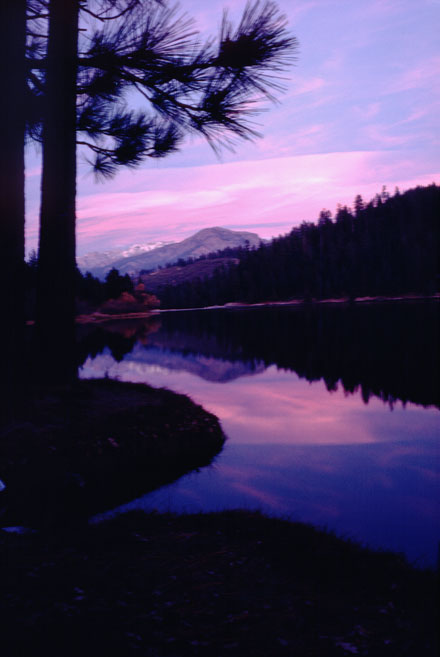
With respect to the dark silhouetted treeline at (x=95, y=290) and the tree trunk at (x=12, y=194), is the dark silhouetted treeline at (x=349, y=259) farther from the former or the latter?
the tree trunk at (x=12, y=194)

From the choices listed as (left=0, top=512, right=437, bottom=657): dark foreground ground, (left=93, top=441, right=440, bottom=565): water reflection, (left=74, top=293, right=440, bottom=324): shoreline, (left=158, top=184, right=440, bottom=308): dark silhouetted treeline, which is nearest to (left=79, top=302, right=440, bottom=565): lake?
(left=93, top=441, right=440, bottom=565): water reflection

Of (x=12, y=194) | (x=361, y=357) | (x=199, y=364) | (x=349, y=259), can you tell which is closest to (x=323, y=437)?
(x=12, y=194)

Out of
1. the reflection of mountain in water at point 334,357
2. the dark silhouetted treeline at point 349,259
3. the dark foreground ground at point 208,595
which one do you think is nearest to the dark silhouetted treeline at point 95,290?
the reflection of mountain in water at point 334,357

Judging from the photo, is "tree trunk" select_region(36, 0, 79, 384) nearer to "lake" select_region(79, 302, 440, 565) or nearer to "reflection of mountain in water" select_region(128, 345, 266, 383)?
"lake" select_region(79, 302, 440, 565)

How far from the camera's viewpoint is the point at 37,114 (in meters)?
11.9

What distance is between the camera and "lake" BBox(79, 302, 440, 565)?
7.26 m

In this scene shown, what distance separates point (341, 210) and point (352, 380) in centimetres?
13624

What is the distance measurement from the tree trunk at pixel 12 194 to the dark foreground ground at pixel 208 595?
9.87 ft

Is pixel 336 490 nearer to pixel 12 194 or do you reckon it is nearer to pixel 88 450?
pixel 88 450

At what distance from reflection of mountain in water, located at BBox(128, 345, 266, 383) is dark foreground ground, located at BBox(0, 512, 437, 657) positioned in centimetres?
1464

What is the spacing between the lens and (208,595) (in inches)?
177

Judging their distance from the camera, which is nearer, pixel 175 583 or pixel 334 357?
pixel 175 583

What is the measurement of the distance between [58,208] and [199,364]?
49.8 feet

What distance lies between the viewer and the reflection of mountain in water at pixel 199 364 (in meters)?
21.5
